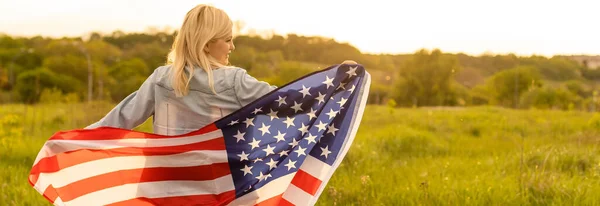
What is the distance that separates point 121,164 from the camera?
3.16 metres

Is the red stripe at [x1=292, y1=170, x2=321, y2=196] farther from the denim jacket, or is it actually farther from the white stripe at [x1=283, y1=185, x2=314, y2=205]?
the denim jacket

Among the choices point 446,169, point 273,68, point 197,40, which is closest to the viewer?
point 197,40

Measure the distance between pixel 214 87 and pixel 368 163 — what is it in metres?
4.36

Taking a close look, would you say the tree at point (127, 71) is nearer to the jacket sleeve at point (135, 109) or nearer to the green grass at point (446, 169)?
the green grass at point (446, 169)

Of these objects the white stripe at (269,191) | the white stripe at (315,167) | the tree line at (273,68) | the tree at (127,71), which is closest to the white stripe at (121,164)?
the white stripe at (269,191)

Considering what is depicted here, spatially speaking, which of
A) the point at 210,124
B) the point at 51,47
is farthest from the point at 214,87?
the point at 51,47

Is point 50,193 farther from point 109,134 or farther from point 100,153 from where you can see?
point 109,134

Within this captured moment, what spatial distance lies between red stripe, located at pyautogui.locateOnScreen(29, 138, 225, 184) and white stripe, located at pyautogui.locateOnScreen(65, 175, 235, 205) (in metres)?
0.17

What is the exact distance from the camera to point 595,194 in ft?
15.8

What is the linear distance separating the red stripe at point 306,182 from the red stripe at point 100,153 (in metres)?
0.48

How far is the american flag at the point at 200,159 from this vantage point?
10.2 ft

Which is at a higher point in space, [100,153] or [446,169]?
[100,153]

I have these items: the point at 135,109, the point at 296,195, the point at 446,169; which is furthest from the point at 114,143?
the point at 446,169

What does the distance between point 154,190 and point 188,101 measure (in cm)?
54
